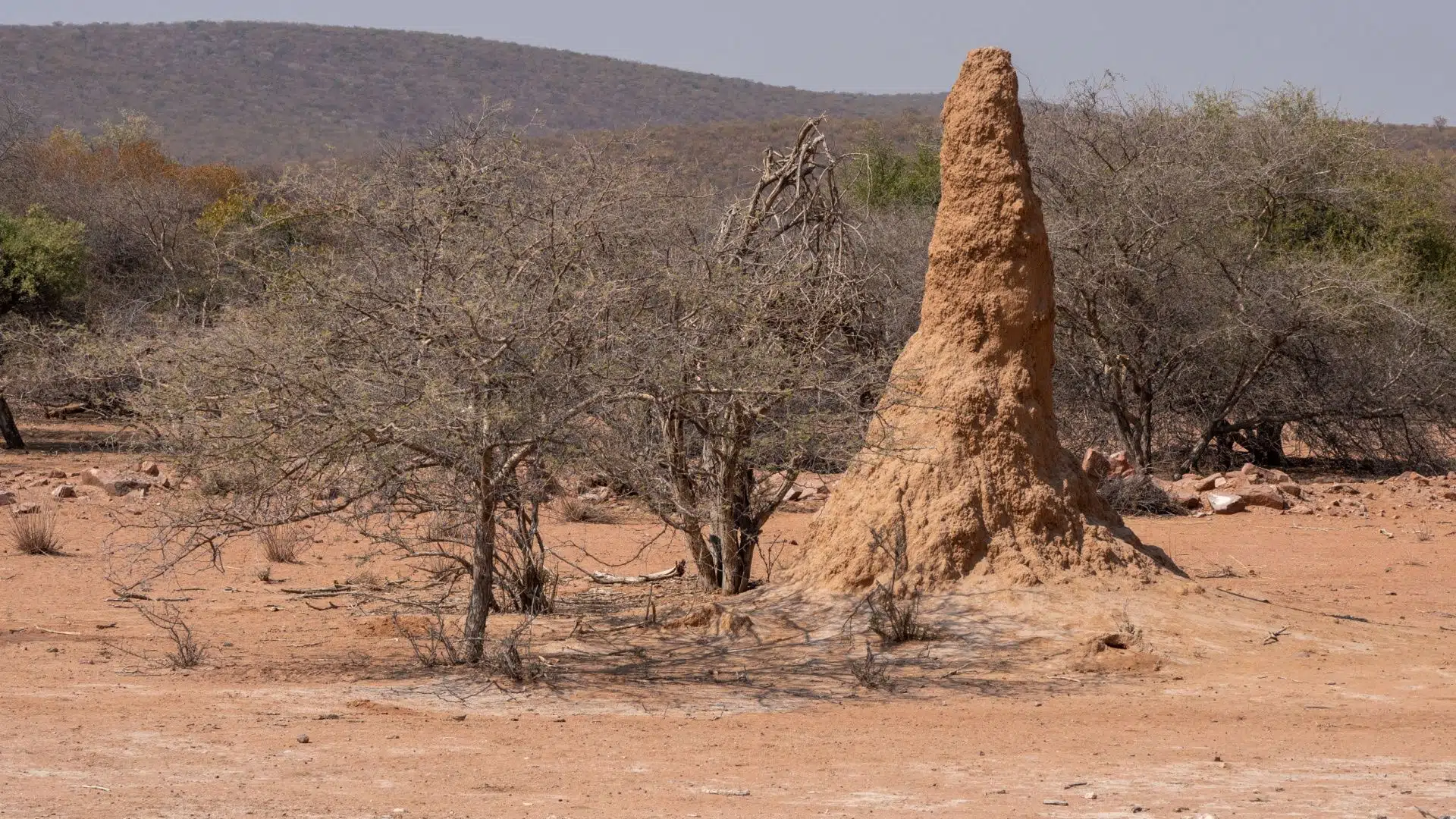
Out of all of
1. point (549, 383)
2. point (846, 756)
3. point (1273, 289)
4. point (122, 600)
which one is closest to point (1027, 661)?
point (846, 756)

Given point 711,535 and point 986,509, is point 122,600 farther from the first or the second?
point 986,509

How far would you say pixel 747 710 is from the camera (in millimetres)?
6773

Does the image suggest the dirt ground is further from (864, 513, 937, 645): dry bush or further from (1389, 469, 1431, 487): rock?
(1389, 469, 1431, 487): rock

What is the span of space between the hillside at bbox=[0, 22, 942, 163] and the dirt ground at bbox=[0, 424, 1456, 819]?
168ft

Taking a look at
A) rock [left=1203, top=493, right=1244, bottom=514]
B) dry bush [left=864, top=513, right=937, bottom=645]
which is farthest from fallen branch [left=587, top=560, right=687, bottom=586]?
rock [left=1203, top=493, right=1244, bottom=514]

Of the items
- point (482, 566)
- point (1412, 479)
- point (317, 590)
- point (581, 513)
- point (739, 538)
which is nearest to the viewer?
point (482, 566)

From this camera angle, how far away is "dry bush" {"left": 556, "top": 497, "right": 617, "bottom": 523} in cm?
1434

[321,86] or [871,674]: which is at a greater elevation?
[321,86]

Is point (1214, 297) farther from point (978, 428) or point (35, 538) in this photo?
point (35, 538)

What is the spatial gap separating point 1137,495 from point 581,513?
5.41 meters

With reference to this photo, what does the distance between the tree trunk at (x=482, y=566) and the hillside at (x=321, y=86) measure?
52.0 meters

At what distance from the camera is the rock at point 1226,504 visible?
15.2 m

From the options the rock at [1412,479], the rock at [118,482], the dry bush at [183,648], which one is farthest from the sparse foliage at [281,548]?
the rock at [1412,479]

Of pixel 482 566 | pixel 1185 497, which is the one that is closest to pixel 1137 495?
pixel 1185 497
